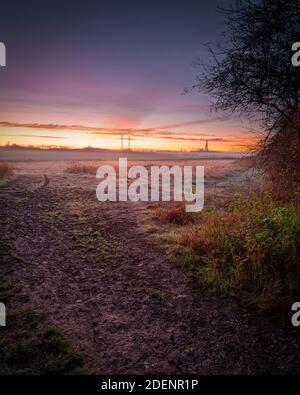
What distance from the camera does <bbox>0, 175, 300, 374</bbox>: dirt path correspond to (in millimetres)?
4887

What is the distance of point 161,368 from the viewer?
4766 mm

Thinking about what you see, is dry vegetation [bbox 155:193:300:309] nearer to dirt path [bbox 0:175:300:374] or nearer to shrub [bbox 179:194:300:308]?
shrub [bbox 179:194:300:308]

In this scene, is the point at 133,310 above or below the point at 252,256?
below

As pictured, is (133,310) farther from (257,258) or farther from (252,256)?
(257,258)

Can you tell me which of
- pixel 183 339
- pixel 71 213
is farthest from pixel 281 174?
pixel 71 213

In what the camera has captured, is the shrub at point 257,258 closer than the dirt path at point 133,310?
No

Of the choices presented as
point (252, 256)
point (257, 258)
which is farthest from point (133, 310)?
Result: point (257, 258)

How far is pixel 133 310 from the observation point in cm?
629

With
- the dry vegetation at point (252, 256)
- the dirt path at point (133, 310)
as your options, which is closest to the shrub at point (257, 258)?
the dry vegetation at point (252, 256)

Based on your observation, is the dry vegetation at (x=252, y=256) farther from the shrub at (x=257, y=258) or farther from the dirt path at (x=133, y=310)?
the dirt path at (x=133, y=310)

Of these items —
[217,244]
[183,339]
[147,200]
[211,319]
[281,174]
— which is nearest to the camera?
[183,339]

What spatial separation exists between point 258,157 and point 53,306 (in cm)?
779

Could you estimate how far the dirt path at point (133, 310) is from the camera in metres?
4.89
